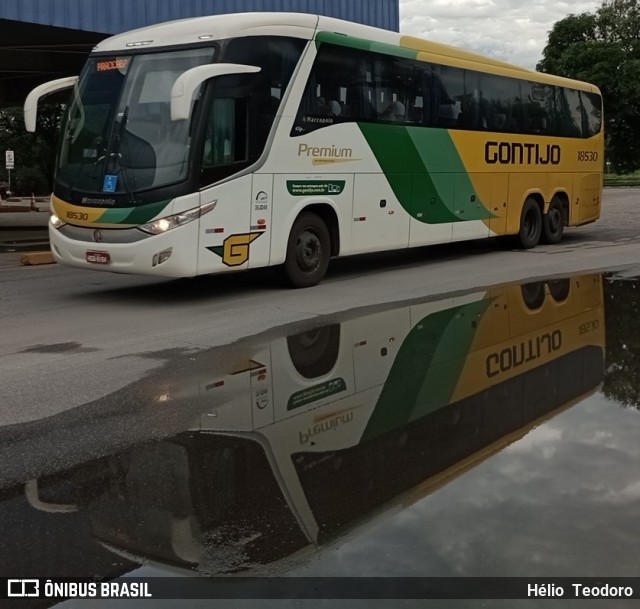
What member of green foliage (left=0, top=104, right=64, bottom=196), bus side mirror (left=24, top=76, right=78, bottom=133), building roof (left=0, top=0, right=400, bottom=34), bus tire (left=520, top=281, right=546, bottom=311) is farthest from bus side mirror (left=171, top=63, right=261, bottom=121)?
green foliage (left=0, top=104, right=64, bottom=196)

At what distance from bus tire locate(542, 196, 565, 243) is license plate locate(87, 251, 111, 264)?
1047 cm

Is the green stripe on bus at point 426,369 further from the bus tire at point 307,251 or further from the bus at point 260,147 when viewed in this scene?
the bus at point 260,147

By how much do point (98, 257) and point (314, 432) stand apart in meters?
5.55

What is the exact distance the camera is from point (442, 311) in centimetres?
985

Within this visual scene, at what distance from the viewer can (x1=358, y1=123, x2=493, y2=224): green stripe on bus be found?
13125 millimetres

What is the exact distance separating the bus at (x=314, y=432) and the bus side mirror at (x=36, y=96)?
5.14 m

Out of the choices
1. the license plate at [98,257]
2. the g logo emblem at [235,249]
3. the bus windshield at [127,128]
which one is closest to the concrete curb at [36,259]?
the bus windshield at [127,128]

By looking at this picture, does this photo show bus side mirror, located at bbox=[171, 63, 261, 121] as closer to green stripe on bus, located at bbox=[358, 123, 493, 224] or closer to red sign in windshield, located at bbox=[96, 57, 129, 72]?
red sign in windshield, located at bbox=[96, 57, 129, 72]

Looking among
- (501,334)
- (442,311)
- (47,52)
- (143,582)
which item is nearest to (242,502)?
(143,582)

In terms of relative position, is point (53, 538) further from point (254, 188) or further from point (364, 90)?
point (364, 90)

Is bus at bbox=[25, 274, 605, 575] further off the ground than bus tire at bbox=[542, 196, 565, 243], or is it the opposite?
bus tire at bbox=[542, 196, 565, 243]

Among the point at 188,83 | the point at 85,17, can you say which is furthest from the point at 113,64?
the point at 85,17

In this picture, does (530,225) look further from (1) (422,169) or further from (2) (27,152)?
(2) (27,152)

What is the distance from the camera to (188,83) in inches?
377
